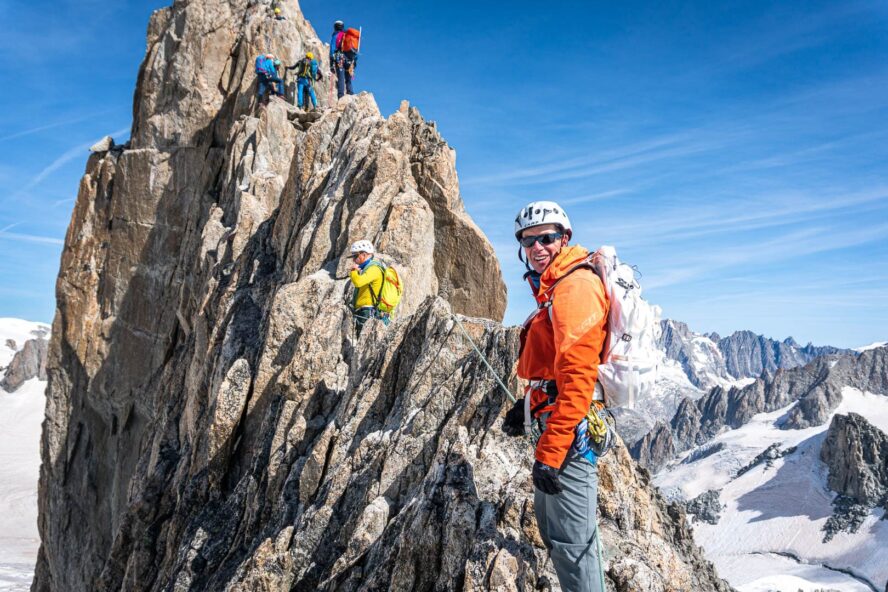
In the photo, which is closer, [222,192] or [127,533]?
[127,533]

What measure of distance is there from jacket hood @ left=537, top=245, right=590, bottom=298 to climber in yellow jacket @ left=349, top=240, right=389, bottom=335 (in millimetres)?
9550

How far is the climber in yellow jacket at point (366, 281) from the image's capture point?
16.1 metres

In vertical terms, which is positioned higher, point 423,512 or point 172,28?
point 172,28

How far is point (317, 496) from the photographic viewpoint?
1175cm

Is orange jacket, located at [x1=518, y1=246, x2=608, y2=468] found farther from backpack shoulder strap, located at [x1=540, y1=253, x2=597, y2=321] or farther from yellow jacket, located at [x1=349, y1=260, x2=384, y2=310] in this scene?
yellow jacket, located at [x1=349, y1=260, x2=384, y2=310]

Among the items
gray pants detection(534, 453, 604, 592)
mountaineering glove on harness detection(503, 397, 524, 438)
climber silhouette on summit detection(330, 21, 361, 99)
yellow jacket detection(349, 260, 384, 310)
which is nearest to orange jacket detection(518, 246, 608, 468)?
gray pants detection(534, 453, 604, 592)

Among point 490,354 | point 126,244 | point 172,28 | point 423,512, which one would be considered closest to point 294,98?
point 172,28

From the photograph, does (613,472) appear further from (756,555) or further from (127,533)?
(756,555)

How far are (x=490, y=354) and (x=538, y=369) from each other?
4.33m

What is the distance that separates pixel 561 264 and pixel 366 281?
32.2ft

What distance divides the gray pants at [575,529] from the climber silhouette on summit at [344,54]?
30395mm

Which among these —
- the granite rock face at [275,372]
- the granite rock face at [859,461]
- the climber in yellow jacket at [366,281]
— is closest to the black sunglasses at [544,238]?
the granite rock face at [275,372]

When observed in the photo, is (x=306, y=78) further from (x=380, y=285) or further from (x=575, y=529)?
(x=575, y=529)

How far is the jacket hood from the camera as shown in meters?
6.75
